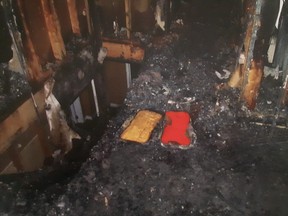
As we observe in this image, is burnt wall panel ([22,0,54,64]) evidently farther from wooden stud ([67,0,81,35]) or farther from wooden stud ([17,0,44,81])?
wooden stud ([67,0,81,35])

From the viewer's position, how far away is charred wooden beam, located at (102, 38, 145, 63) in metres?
3.76

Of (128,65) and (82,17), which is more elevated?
(82,17)

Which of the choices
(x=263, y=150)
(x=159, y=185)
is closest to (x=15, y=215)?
(x=159, y=185)

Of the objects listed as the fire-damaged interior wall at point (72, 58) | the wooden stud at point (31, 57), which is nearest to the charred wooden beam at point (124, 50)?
the fire-damaged interior wall at point (72, 58)

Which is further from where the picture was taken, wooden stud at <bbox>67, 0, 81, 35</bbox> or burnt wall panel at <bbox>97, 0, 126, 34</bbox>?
burnt wall panel at <bbox>97, 0, 126, 34</bbox>

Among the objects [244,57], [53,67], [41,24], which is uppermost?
[41,24]

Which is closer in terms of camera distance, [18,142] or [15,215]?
[15,215]

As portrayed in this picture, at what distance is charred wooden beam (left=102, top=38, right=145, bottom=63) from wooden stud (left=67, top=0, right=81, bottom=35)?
46 centimetres

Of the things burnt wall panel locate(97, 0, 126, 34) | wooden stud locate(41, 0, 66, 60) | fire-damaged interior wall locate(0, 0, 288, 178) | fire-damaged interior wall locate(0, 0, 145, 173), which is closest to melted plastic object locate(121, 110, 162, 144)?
fire-damaged interior wall locate(0, 0, 288, 178)

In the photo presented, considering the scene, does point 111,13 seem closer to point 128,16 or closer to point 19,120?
point 128,16

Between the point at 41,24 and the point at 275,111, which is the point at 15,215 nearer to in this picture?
the point at 41,24

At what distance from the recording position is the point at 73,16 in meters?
3.35

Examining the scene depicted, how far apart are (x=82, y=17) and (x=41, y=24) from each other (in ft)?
2.08

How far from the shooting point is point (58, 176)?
7.41ft
